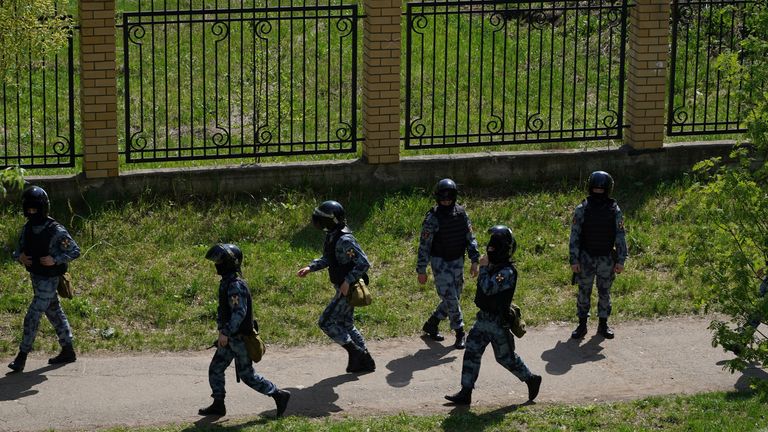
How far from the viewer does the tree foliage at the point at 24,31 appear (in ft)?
38.3

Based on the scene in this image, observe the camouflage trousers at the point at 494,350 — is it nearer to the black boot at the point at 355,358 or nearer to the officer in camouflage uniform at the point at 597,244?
the black boot at the point at 355,358

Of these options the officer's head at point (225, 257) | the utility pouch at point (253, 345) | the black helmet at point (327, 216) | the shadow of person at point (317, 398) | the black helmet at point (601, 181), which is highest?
the black helmet at point (601, 181)

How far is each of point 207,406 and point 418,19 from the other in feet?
19.3

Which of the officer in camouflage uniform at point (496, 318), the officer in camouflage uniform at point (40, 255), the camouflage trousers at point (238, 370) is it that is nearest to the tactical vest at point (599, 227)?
the officer in camouflage uniform at point (496, 318)

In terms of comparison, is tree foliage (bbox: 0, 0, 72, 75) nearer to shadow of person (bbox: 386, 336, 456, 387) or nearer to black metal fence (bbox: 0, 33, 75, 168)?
black metal fence (bbox: 0, 33, 75, 168)

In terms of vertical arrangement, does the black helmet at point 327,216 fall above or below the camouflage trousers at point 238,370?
above

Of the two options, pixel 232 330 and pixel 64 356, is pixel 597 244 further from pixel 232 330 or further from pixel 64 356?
pixel 64 356

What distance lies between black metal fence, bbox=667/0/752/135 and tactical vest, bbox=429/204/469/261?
392 cm

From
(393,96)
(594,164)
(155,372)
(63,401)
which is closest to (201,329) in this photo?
(155,372)

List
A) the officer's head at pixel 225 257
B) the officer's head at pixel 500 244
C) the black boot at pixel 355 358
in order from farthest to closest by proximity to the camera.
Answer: the black boot at pixel 355 358
the officer's head at pixel 500 244
the officer's head at pixel 225 257

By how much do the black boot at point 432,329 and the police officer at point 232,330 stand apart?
1.97 metres

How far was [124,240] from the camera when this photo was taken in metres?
14.0

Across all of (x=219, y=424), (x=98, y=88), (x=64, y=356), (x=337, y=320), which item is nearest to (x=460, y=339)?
(x=337, y=320)

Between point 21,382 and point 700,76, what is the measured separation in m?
10.1
